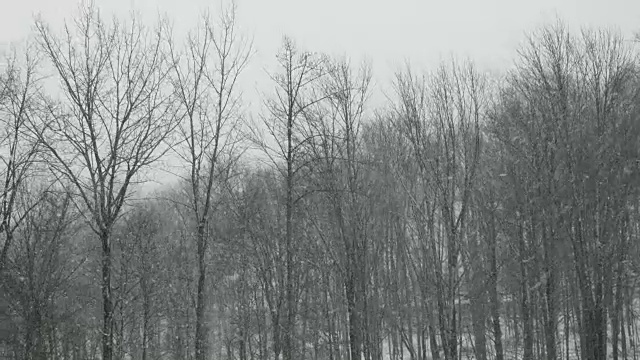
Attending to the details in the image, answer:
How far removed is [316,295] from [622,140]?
14.4 metres

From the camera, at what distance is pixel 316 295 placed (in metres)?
22.6

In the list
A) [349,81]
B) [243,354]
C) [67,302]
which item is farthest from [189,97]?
[243,354]

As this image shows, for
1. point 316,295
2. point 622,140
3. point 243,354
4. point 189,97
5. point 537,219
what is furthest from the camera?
point 243,354

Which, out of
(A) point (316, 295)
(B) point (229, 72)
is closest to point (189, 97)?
(B) point (229, 72)

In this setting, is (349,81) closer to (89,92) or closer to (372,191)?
(372,191)

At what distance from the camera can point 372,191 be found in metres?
14.4

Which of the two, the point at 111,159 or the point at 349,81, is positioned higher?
the point at 349,81

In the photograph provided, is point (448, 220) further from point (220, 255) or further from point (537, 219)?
point (220, 255)

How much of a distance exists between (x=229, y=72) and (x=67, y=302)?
683 inches

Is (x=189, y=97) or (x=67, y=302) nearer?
(x=189, y=97)

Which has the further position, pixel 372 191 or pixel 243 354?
pixel 243 354

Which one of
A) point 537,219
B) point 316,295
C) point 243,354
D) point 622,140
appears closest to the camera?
point 622,140

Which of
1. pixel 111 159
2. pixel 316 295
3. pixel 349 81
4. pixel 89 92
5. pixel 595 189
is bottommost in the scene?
pixel 316 295

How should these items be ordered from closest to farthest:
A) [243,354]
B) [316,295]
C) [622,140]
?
1. [622,140]
2. [316,295]
3. [243,354]
